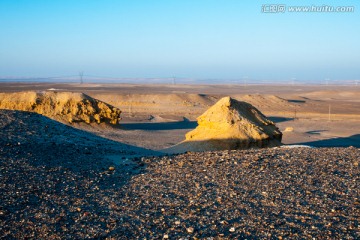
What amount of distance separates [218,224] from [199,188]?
6.08 ft

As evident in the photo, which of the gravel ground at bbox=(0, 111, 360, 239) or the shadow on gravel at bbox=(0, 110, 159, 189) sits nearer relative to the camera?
the gravel ground at bbox=(0, 111, 360, 239)

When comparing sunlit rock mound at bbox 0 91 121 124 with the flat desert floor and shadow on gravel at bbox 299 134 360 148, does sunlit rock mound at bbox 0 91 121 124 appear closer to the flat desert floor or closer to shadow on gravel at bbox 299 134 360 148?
the flat desert floor

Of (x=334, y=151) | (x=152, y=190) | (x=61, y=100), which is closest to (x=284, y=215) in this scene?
(x=152, y=190)

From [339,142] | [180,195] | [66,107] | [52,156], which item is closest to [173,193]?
[180,195]

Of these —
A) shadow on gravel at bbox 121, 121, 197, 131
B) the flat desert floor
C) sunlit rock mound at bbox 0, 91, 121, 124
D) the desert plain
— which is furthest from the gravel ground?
shadow on gravel at bbox 121, 121, 197, 131

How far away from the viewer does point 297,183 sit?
8.45 m

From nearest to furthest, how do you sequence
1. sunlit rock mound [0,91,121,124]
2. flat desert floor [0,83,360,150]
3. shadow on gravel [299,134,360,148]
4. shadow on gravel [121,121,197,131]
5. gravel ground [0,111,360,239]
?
gravel ground [0,111,360,239]
shadow on gravel [299,134,360,148]
flat desert floor [0,83,360,150]
sunlit rock mound [0,91,121,124]
shadow on gravel [121,121,197,131]

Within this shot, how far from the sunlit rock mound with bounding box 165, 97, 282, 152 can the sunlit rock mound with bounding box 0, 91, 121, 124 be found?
9717 mm

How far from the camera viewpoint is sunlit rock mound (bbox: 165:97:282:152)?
696 inches

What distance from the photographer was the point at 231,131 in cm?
1783

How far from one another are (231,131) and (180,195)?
1026cm

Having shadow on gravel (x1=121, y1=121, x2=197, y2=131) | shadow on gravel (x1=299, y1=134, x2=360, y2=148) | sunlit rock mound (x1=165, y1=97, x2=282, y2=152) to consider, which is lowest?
shadow on gravel (x1=299, y1=134, x2=360, y2=148)

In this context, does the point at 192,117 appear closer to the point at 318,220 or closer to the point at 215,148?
the point at 215,148

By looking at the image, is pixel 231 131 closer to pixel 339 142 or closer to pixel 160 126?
pixel 339 142
